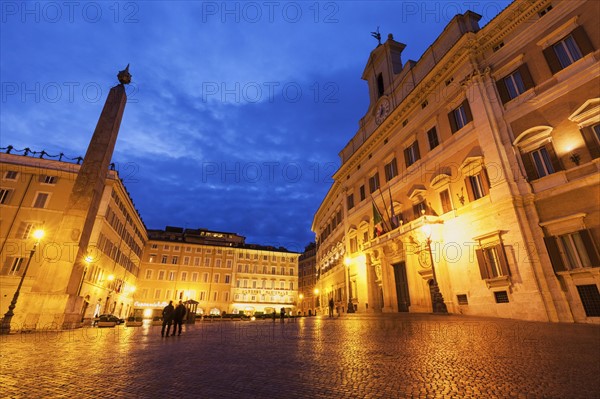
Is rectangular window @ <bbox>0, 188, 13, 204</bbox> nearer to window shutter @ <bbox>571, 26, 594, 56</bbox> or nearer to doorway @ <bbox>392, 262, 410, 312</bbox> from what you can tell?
doorway @ <bbox>392, 262, 410, 312</bbox>

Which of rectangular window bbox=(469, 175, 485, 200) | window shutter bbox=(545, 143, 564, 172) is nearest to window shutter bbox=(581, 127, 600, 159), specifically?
window shutter bbox=(545, 143, 564, 172)

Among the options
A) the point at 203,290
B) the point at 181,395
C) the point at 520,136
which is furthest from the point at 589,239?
the point at 203,290

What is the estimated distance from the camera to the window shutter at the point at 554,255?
40.3 feet

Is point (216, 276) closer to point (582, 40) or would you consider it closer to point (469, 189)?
point (469, 189)

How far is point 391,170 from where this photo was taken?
2452 cm

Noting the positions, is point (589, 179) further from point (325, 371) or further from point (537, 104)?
point (325, 371)

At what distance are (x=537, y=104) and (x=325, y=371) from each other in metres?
16.9

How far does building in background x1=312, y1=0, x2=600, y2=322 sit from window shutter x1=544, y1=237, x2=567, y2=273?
36mm

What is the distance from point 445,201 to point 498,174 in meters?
3.84

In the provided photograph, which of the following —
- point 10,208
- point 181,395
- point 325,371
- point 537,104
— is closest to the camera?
point 181,395

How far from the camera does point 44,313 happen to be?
47.4 feet

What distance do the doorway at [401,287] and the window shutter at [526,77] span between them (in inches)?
513

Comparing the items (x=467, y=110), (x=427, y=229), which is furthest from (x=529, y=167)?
(x=427, y=229)

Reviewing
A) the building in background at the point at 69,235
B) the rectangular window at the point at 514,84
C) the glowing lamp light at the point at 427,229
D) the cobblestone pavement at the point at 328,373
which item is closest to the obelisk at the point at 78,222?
the building in background at the point at 69,235
